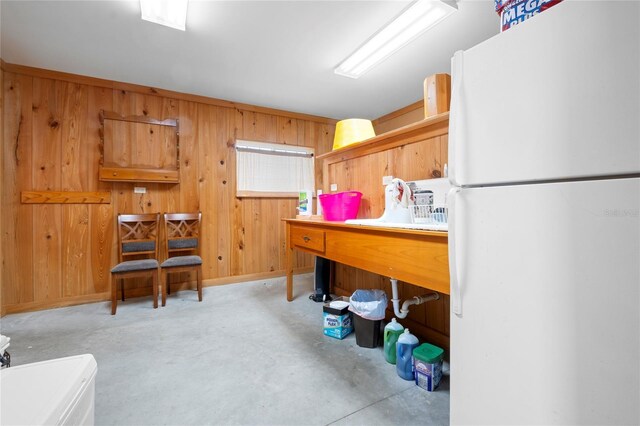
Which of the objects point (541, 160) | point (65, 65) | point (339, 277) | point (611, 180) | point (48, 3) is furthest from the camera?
point (339, 277)

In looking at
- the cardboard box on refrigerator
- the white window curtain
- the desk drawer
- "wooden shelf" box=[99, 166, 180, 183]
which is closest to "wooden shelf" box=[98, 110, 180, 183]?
"wooden shelf" box=[99, 166, 180, 183]

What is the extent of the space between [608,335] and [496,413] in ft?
1.33

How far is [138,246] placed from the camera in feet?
9.42

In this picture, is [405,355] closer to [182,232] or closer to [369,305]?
[369,305]

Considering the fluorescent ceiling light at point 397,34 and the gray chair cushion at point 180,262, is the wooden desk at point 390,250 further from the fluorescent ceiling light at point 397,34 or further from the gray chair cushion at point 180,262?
the fluorescent ceiling light at point 397,34

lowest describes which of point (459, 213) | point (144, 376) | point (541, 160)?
point (144, 376)

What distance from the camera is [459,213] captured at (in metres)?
0.92

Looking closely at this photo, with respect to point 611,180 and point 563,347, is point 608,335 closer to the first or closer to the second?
point 563,347

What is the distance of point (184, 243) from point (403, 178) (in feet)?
8.03

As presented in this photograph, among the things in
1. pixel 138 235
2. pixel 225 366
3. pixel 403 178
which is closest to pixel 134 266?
pixel 138 235

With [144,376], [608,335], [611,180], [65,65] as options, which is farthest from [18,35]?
[608,335]

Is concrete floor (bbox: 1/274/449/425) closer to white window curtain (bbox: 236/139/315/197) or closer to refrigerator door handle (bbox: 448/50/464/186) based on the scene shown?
refrigerator door handle (bbox: 448/50/464/186)

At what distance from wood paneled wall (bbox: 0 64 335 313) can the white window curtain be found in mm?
144

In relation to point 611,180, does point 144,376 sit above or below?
below
